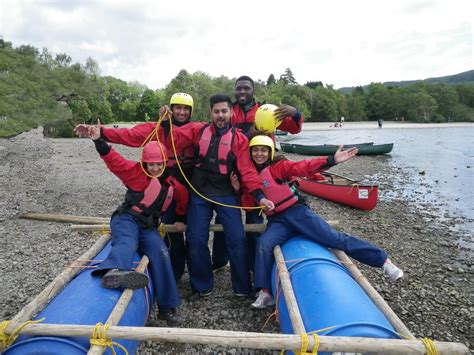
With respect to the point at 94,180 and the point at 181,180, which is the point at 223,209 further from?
the point at 94,180

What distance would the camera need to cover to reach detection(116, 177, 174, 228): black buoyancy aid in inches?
179

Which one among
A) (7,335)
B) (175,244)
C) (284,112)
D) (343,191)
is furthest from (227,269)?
(343,191)

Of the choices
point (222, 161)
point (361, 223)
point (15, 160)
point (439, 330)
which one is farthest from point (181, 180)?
point (15, 160)

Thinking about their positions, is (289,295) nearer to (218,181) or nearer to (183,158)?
(218,181)

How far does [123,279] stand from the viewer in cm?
356

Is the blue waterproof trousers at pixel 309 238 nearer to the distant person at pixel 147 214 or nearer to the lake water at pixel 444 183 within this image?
the distant person at pixel 147 214

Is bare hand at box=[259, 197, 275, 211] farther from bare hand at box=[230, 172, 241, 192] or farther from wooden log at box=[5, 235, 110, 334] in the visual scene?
wooden log at box=[5, 235, 110, 334]

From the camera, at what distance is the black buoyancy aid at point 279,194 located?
4.85 meters

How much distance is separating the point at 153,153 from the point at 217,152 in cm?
88

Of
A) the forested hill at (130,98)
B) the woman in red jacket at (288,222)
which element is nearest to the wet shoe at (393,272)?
the woman in red jacket at (288,222)

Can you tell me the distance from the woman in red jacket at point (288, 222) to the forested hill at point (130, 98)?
1637 centimetres

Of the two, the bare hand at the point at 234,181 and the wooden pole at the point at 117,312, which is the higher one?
the bare hand at the point at 234,181

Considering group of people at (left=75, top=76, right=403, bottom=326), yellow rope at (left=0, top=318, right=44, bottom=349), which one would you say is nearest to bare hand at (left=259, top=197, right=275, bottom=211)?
group of people at (left=75, top=76, right=403, bottom=326)

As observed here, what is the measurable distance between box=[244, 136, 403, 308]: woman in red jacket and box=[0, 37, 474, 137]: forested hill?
16.4 metres
